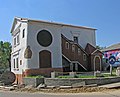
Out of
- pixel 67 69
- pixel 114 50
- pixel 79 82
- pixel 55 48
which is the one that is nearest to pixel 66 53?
pixel 67 69

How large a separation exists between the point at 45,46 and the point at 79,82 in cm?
1322

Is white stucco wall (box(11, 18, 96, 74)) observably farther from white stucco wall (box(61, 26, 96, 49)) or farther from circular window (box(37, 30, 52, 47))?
white stucco wall (box(61, 26, 96, 49))

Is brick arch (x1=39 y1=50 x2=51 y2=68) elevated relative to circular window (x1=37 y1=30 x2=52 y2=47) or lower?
lower

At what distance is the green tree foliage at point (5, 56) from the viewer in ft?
214

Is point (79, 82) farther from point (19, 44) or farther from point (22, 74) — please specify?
point (19, 44)

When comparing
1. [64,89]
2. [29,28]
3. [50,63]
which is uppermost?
[29,28]

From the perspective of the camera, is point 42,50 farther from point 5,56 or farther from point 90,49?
point 5,56

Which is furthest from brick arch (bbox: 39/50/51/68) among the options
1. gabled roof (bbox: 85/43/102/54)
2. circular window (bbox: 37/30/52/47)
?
gabled roof (bbox: 85/43/102/54)

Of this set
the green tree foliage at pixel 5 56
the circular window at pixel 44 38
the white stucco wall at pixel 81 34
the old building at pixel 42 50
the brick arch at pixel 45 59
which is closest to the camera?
the old building at pixel 42 50

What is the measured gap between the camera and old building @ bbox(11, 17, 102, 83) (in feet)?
107

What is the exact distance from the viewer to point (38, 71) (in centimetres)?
3253

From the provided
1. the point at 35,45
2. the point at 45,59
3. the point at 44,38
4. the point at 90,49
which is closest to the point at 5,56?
the point at 90,49

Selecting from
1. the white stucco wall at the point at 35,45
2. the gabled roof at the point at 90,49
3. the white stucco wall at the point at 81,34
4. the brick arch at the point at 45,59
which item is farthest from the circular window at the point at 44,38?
the gabled roof at the point at 90,49

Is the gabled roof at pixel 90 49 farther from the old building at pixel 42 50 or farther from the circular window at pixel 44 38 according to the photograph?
the circular window at pixel 44 38
